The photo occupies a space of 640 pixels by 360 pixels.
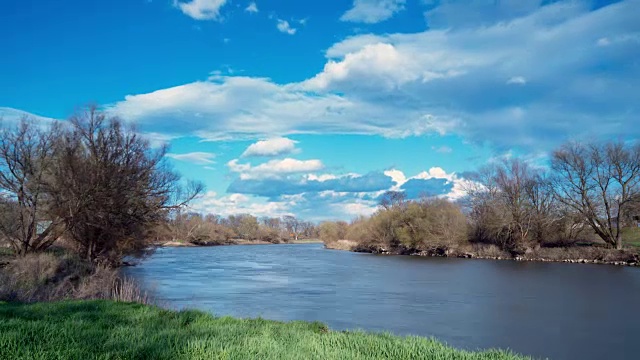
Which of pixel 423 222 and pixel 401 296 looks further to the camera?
pixel 423 222

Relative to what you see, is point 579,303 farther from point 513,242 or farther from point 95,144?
point 513,242

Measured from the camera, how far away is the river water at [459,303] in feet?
46.2

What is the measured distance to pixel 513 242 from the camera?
4972 centimetres

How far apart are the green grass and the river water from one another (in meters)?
5.83

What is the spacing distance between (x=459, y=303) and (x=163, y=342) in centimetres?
1631

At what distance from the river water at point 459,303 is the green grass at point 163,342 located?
5.83m

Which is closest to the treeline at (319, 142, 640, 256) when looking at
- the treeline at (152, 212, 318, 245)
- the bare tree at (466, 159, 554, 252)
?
the bare tree at (466, 159, 554, 252)

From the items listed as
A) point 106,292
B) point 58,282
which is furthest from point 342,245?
point 106,292

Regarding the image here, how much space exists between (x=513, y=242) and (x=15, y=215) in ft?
146

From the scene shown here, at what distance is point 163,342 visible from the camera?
7.23m

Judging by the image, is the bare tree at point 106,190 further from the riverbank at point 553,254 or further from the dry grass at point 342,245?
the dry grass at point 342,245

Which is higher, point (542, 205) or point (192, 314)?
point (542, 205)

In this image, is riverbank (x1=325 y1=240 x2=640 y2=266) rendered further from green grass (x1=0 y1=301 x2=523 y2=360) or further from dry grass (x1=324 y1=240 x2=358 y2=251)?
green grass (x1=0 y1=301 x2=523 y2=360)

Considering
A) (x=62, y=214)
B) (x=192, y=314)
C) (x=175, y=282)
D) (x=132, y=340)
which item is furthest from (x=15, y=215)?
(x=132, y=340)
